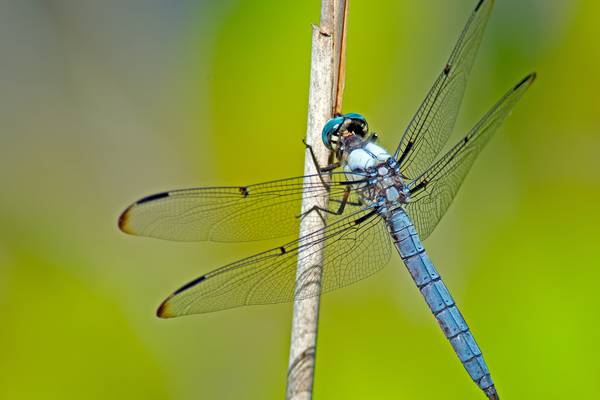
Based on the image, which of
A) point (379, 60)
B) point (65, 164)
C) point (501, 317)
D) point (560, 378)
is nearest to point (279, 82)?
point (379, 60)

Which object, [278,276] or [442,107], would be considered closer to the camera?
[278,276]

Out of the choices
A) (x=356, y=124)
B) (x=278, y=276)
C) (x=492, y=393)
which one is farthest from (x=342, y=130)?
(x=492, y=393)

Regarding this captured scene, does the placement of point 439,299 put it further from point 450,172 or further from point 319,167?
point 319,167

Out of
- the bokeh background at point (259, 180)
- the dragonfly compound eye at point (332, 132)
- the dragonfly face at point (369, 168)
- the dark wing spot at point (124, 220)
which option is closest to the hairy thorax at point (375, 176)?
the dragonfly face at point (369, 168)

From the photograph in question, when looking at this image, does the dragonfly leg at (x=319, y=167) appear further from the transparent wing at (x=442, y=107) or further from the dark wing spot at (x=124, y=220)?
the dark wing spot at (x=124, y=220)

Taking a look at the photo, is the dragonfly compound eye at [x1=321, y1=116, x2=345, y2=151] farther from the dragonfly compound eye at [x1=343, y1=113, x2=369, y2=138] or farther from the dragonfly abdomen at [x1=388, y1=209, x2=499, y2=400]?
the dragonfly abdomen at [x1=388, y1=209, x2=499, y2=400]
